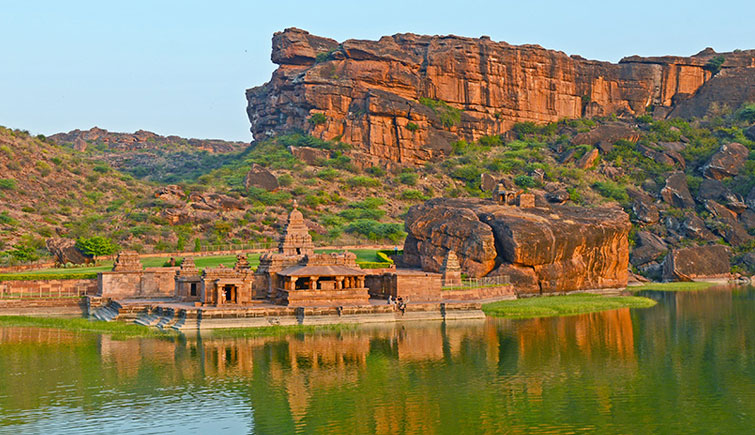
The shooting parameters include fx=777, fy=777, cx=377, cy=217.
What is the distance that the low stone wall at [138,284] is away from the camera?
46.2 meters

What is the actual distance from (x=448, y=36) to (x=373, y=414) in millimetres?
105787

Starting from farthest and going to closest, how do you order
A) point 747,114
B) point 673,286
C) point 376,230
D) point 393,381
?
1. point 747,114
2. point 376,230
3. point 673,286
4. point 393,381

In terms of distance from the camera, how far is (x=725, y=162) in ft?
297

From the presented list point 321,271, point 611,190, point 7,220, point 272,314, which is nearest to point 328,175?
point 611,190

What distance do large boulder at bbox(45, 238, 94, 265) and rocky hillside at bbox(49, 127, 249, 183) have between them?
59.3m

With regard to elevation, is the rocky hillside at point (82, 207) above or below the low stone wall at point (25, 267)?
above

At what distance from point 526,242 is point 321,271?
1809 cm

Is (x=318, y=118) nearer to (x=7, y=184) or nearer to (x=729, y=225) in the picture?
(x=7, y=184)

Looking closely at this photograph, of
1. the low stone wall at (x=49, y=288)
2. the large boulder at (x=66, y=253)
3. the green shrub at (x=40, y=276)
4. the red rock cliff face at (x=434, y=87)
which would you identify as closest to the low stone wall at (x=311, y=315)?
the low stone wall at (x=49, y=288)

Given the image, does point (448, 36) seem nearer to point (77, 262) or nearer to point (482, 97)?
point (482, 97)

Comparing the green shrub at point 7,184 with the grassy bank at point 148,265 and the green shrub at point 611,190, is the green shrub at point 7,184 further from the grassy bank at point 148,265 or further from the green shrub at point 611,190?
the green shrub at point 611,190

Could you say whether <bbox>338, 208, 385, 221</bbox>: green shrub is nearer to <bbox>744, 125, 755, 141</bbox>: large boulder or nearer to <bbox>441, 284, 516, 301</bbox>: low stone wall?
<bbox>441, 284, 516, 301</bbox>: low stone wall

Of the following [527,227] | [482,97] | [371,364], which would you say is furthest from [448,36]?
[371,364]

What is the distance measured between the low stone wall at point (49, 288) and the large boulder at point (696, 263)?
47666 mm
